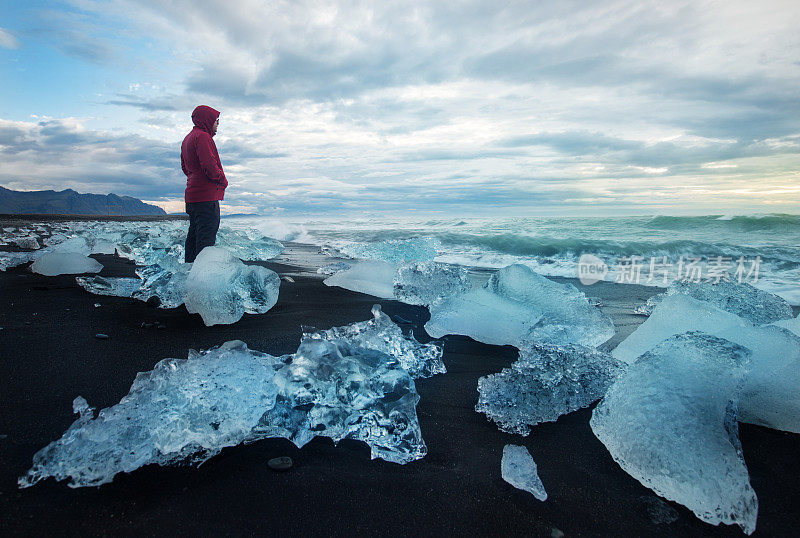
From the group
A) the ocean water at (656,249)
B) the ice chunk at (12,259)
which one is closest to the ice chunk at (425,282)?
the ocean water at (656,249)

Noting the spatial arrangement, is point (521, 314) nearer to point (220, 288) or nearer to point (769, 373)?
point (769, 373)

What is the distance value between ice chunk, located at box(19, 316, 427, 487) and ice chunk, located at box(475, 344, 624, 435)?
37 centimetres

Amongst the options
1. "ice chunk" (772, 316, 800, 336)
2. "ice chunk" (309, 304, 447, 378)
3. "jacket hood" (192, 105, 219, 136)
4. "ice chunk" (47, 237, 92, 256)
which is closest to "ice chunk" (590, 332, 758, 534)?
"ice chunk" (309, 304, 447, 378)

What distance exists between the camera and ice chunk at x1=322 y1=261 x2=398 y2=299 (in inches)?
146

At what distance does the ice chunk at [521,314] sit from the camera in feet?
7.70

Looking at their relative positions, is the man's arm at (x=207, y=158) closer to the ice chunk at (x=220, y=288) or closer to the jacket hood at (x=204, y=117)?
the jacket hood at (x=204, y=117)

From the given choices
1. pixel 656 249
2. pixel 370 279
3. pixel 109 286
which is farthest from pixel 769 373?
pixel 656 249

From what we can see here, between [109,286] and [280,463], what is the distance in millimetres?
2821

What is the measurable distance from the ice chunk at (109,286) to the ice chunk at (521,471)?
9.77ft

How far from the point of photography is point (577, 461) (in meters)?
1.35

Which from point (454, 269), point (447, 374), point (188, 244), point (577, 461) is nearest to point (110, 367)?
point (447, 374)

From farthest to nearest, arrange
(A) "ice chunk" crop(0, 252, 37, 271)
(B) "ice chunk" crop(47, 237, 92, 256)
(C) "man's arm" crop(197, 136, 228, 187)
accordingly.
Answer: (B) "ice chunk" crop(47, 237, 92, 256), (A) "ice chunk" crop(0, 252, 37, 271), (C) "man's arm" crop(197, 136, 228, 187)

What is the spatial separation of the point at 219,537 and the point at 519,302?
79.2 inches

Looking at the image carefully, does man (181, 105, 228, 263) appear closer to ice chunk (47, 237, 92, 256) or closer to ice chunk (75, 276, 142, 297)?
ice chunk (75, 276, 142, 297)
